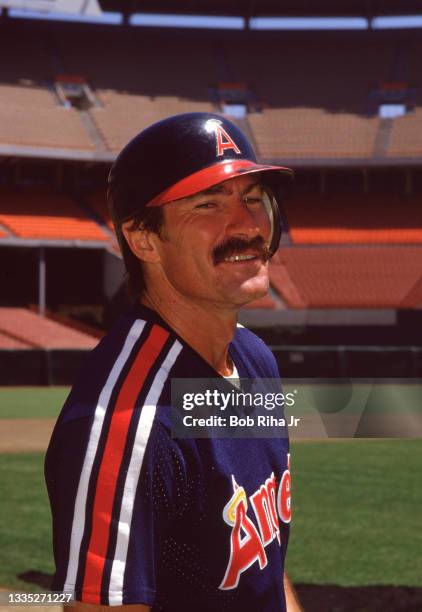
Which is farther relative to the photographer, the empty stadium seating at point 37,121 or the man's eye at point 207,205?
the empty stadium seating at point 37,121

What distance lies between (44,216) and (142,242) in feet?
109

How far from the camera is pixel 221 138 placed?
1732 millimetres

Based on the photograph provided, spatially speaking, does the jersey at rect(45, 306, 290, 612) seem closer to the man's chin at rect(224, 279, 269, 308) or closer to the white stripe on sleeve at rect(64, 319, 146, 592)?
the white stripe on sleeve at rect(64, 319, 146, 592)

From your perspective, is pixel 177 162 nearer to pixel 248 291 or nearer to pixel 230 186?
pixel 230 186

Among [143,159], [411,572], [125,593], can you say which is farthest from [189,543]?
[411,572]

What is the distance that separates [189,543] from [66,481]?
1.09 ft

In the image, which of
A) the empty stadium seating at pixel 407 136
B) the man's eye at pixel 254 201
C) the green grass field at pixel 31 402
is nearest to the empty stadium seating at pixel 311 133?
the empty stadium seating at pixel 407 136

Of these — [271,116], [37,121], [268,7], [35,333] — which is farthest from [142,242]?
[268,7]

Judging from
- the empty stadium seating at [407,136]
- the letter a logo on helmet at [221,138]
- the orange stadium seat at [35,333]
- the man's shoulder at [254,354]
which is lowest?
the man's shoulder at [254,354]

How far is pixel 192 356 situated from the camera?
1760 mm

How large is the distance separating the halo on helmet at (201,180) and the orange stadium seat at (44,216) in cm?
3094

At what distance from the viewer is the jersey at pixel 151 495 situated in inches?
57.5

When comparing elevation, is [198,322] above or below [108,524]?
above

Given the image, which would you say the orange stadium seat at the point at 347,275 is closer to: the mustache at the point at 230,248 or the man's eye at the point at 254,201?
Answer: the man's eye at the point at 254,201
